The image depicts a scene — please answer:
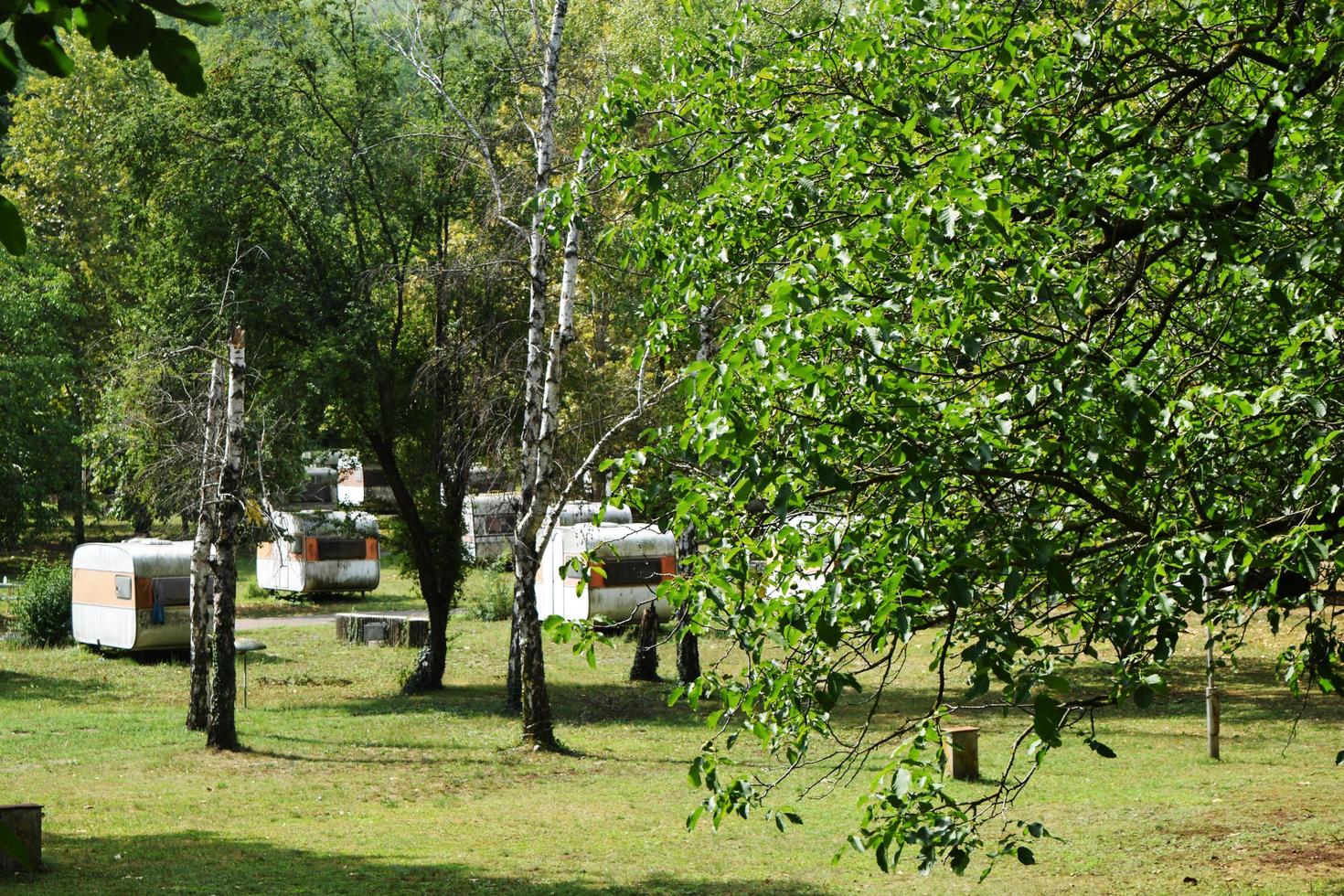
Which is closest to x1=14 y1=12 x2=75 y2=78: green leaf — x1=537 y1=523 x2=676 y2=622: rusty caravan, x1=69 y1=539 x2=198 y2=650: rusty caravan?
x1=69 y1=539 x2=198 y2=650: rusty caravan

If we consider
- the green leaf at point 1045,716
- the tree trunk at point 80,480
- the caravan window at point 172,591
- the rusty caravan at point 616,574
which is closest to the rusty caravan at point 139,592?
the caravan window at point 172,591

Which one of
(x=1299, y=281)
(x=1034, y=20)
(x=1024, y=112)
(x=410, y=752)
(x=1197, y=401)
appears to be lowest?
(x=410, y=752)

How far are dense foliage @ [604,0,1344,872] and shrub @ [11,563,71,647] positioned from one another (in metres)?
24.6

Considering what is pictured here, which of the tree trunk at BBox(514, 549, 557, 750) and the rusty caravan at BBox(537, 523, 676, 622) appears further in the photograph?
the rusty caravan at BBox(537, 523, 676, 622)

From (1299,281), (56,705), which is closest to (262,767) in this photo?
(56,705)

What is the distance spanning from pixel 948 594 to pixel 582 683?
18900mm

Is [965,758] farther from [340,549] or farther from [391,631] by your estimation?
[340,549]

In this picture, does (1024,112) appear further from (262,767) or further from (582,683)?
(582,683)

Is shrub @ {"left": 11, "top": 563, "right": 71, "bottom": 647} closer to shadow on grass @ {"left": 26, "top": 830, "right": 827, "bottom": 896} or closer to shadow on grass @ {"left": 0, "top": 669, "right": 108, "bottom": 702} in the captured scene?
shadow on grass @ {"left": 0, "top": 669, "right": 108, "bottom": 702}

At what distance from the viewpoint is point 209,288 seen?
19625mm

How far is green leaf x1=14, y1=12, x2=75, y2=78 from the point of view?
261cm

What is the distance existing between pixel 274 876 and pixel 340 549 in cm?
2566

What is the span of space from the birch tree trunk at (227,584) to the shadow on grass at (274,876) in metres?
4.75

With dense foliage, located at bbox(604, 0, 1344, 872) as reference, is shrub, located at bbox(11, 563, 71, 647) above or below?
below
